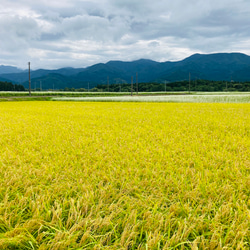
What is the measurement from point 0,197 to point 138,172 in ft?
5.06

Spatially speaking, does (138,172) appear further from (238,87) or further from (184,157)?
(238,87)

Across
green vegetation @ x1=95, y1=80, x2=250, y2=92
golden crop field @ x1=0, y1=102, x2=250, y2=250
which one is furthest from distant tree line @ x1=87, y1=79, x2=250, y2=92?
golden crop field @ x1=0, y1=102, x2=250, y2=250

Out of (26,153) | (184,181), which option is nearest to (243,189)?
(184,181)

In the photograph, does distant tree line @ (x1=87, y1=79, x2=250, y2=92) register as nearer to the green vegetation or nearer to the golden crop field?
the green vegetation

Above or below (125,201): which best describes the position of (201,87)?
above

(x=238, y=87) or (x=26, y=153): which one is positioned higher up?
(x=238, y=87)

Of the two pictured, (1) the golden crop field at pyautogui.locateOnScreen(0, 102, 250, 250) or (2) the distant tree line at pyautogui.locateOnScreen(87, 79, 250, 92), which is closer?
(1) the golden crop field at pyautogui.locateOnScreen(0, 102, 250, 250)

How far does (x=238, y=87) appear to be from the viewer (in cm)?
9862

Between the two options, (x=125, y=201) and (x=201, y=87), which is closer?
(x=125, y=201)

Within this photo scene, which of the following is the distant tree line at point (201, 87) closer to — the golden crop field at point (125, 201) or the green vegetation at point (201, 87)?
the green vegetation at point (201, 87)

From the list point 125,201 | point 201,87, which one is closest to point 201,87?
point 201,87

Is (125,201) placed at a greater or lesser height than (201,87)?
lesser

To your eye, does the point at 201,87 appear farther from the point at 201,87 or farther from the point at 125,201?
the point at 125,201

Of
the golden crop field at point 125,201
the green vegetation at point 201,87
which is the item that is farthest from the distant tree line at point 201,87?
the golden crop field at point 125,201
